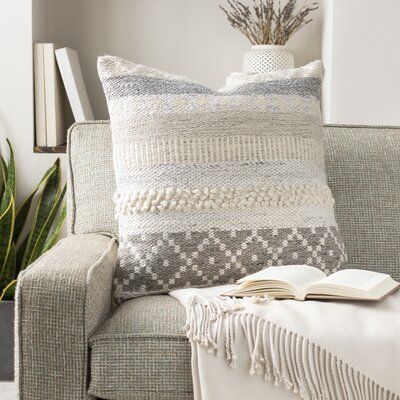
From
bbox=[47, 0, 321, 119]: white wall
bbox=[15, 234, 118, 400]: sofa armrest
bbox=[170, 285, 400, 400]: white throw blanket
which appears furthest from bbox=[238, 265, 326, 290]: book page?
bbox=[47, 0, 321, 119]: white wall

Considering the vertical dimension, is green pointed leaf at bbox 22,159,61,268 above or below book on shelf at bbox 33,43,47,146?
below

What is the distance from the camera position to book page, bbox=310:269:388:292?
5.47 feet

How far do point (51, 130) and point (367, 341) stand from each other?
1.81 meters

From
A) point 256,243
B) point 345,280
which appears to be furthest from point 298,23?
point 345,280

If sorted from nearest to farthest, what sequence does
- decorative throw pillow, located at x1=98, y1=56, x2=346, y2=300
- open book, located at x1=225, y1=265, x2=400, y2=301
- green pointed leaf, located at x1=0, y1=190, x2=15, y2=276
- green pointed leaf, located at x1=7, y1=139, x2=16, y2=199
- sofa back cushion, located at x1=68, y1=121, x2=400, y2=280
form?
open book, located at x1=225, y1=265, x2=400, y2=301, decorative throw pillow, located at x1=98, y1=56, x2=346, y2=300, sofa back cushion, located at x1=68, y1=121, x2=400, y2=280, green pointed leaf, located at x1=0, y1=190, x2=15, y2=276, green pointed leaf, located at x1=7, y1=139, x2=16, y2=199

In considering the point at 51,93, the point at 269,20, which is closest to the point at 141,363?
the point at 51,93

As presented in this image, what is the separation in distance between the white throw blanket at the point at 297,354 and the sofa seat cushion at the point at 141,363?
0.15ft

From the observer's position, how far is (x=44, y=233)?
2939 mm

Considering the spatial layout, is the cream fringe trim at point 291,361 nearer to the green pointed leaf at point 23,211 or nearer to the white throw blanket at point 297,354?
the white throw blanket at point 297,354

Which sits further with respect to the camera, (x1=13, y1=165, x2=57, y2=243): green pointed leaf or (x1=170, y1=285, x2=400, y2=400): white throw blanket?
(x1=13, y1=165, x2=57, y2=243): green pointed leaf

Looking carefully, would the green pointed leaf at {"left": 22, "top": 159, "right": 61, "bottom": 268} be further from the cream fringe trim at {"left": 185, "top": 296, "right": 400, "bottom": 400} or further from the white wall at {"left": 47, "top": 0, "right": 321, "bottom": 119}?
the cream fringe trim at {"left": 185, "top": 296, "right": 400, "bottom": 400}

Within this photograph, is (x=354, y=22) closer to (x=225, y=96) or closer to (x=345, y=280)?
(x=225, y=96)

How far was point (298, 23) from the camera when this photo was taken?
328 centimetres

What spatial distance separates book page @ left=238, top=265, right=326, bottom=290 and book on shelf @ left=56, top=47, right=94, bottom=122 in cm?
149
